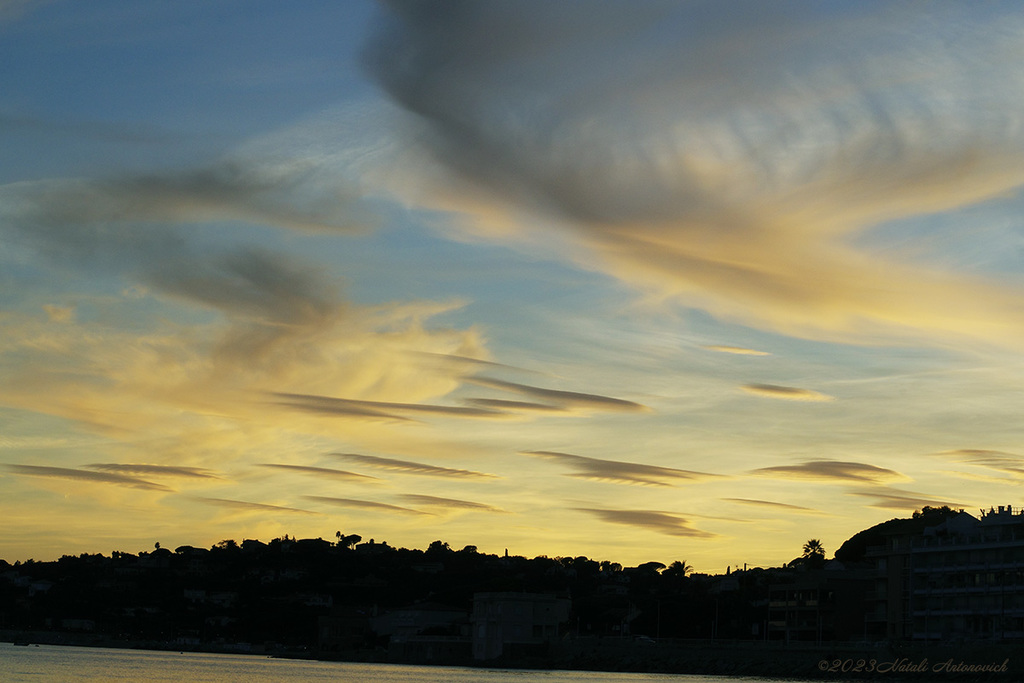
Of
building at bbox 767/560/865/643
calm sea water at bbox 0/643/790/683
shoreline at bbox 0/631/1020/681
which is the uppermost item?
building at bbox 767/560/865/643

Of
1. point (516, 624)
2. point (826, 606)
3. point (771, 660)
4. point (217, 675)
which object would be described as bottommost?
point (217, 675)

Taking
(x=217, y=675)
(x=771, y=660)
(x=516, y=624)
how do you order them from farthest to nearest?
(x=516, y=624) → (x=771, y=660) → (x=217, y=675)

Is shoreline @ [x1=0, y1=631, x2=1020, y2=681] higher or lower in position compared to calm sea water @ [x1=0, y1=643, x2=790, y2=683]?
higher

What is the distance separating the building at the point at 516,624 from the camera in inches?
5699

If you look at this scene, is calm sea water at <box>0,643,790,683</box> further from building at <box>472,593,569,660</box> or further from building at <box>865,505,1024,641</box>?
building at <box>865,505,1024,641</box>

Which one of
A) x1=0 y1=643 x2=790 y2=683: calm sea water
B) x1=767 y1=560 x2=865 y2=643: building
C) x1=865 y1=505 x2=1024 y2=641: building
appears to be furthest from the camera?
x1=767 y1=560 x2=865 y2=643: building

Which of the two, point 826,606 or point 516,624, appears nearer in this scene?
point 826,606

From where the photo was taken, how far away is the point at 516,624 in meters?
146

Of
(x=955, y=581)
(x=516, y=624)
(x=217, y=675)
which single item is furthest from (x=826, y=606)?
(x=217, y=675)

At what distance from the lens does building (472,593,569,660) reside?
14475 centimetres

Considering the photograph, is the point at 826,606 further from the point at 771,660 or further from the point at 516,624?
the point at 516,624

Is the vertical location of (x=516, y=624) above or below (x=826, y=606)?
below

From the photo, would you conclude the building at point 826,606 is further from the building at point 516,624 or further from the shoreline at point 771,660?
the building at point 516,624

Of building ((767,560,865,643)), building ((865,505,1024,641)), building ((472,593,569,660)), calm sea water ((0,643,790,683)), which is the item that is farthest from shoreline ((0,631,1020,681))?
building ((767,560,865,643))
